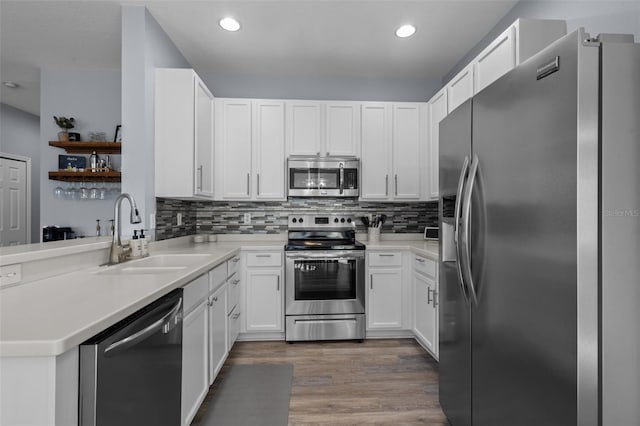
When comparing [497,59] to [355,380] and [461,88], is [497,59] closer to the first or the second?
[461,88]

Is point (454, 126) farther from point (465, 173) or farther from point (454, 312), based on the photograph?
point (454, 312)

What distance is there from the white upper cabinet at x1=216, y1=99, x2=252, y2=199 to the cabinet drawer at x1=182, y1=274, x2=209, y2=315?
1.50m

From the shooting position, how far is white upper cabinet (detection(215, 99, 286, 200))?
3270 mm

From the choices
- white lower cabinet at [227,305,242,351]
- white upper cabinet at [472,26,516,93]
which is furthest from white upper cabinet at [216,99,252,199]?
white upper cabinet at [472,26,516,93]

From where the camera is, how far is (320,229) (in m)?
3.55

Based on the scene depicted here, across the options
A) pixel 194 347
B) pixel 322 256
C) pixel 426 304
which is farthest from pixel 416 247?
pixel 194 347

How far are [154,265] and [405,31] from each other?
8.92 feet

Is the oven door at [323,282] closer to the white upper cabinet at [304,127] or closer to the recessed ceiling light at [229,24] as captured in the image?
the white upper cabinet at [304,127]

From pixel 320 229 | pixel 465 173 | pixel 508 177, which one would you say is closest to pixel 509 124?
pixel 508 177

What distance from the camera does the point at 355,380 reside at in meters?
2.30

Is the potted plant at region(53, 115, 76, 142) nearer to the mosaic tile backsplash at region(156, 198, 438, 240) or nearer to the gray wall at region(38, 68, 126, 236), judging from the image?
the gray wall at region(38, 68, 126, 236)

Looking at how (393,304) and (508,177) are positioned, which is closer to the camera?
(508,177)

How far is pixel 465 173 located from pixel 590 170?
0.54m

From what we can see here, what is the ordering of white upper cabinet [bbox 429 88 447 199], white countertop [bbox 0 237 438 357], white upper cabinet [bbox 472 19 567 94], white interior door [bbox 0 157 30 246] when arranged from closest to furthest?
1. white countertop [bbox 0 237 438 357]
2. white upper cabinet [bbox 472 19 567 94]
3. white upper cabinet [bbox 429 88 447 199]
4. white interior door [bbox 0 157 30 246]
